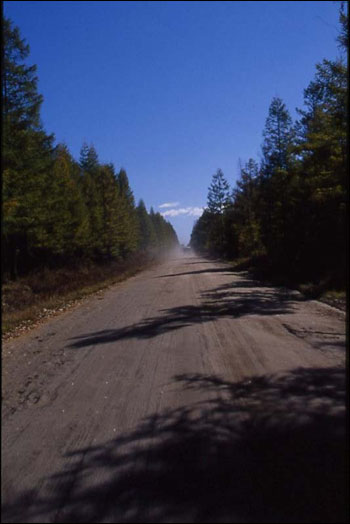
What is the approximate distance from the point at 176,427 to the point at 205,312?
21.1 feet

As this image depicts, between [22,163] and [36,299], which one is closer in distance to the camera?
[36,299]

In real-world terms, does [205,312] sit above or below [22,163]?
below

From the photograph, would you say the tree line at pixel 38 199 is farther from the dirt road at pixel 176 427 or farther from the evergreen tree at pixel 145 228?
the evergreen tree at pixel 145 228

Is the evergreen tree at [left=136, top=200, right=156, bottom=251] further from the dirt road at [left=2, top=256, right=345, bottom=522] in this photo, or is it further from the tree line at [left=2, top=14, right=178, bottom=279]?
the dirt road at [left=2, top=256, right=345, bottom=522]

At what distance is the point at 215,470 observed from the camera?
298 centimetres

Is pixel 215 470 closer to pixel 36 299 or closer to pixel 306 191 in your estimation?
pixel 36 299

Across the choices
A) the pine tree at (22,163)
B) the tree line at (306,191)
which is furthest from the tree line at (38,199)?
the tree line at (306,191)

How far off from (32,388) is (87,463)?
198cm

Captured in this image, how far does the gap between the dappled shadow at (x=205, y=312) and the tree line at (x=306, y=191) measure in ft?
7.01

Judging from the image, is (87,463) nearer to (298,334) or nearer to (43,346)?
(43,346)

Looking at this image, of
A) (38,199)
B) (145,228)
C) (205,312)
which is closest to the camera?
(205,312)

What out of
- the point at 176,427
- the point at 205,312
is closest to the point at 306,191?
the point at 205,312

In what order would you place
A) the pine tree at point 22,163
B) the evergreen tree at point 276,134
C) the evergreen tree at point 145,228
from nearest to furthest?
the pine tree at point 22,163 → the evergreen tree at point 276,134 → the evergreen tree at point 145,228

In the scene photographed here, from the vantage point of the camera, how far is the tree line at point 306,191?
35.1ft
